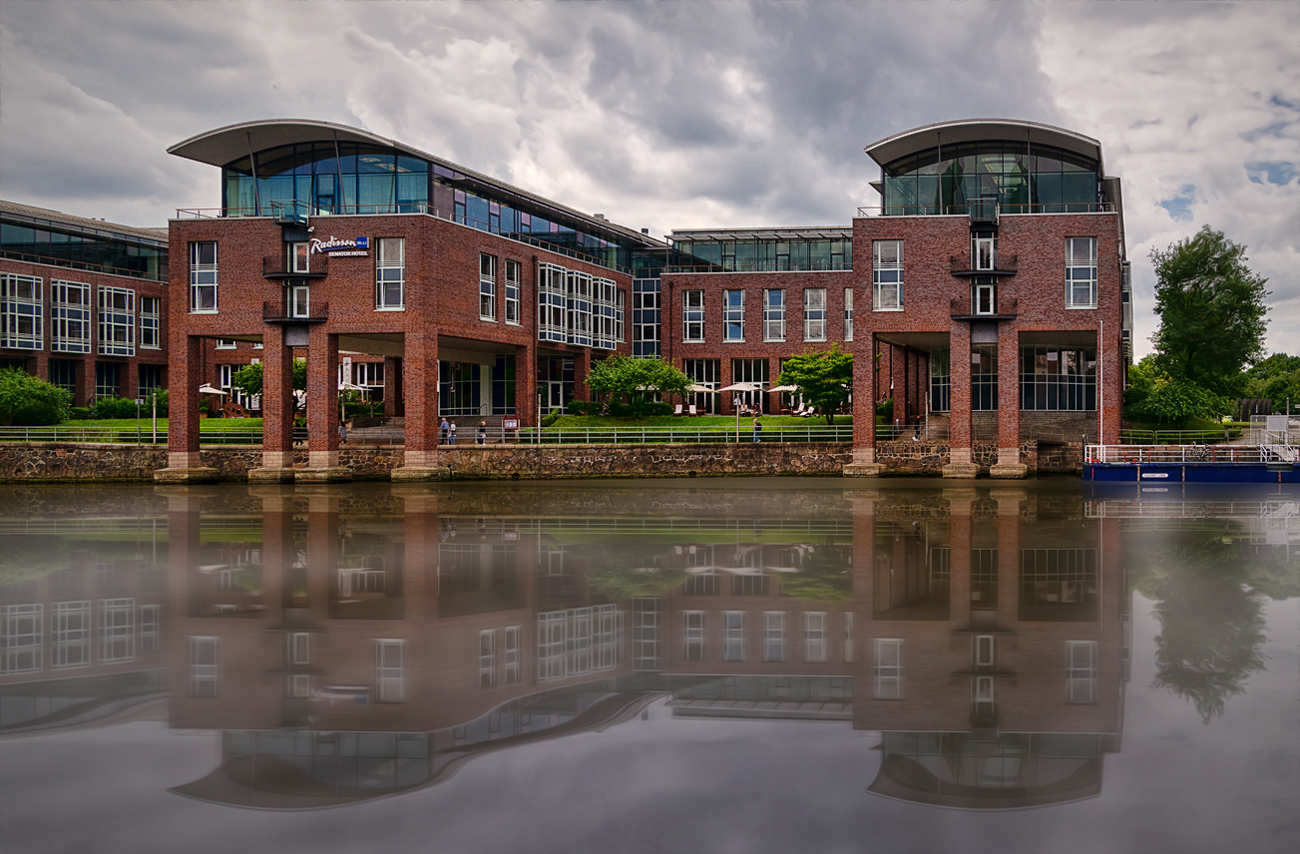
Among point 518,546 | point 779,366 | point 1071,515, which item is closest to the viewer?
point 518,546

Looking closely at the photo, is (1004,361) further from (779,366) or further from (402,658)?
(402,658)

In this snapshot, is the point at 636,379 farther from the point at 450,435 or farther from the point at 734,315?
the point at 734,315

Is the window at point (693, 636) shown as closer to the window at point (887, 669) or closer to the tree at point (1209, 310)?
the window at point (887, 669)

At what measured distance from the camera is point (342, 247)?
42.7m

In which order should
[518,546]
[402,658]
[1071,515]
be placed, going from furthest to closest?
[1071,515]
[518,546]
[402,658]

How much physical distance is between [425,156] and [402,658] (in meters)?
37.7

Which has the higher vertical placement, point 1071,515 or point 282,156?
point 282,156

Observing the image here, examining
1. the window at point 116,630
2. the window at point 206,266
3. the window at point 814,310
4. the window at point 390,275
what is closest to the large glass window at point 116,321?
the window at point 206,266

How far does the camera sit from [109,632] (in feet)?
39.2

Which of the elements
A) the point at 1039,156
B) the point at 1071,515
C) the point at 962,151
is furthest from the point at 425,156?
the point at 1071,515

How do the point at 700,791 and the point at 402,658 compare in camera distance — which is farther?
the point at 402,658

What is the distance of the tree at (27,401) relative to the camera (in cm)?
5450

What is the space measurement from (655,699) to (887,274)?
3784 centimetres

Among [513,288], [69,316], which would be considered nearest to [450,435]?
[513,288]
